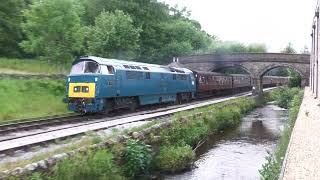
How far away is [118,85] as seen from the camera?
75.5ft

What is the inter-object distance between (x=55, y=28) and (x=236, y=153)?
59.4 ft

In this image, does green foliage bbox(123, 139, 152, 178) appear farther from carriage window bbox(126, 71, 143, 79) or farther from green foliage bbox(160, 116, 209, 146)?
carriage window bbox(126, 71, 143, 79)

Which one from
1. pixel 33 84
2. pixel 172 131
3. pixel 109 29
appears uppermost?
pixel 109 29

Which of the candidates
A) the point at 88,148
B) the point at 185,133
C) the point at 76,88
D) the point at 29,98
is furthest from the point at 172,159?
the point at 29,98

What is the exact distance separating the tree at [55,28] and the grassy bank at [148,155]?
13.2 metres

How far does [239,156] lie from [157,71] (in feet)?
40.9

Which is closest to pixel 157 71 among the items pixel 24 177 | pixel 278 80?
pixel 24 177

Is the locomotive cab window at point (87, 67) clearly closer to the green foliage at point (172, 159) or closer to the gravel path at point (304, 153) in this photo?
the green foliage at point (172, 159)

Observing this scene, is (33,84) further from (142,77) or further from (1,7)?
(1,7)

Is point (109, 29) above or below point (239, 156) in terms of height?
above

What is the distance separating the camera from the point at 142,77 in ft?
86.0

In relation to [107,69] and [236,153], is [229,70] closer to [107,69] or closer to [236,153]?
[107,69]

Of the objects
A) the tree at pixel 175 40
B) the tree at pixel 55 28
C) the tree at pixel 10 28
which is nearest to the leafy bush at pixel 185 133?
the tree at pixel 55 28

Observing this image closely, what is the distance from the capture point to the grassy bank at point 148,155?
9.61 meters
